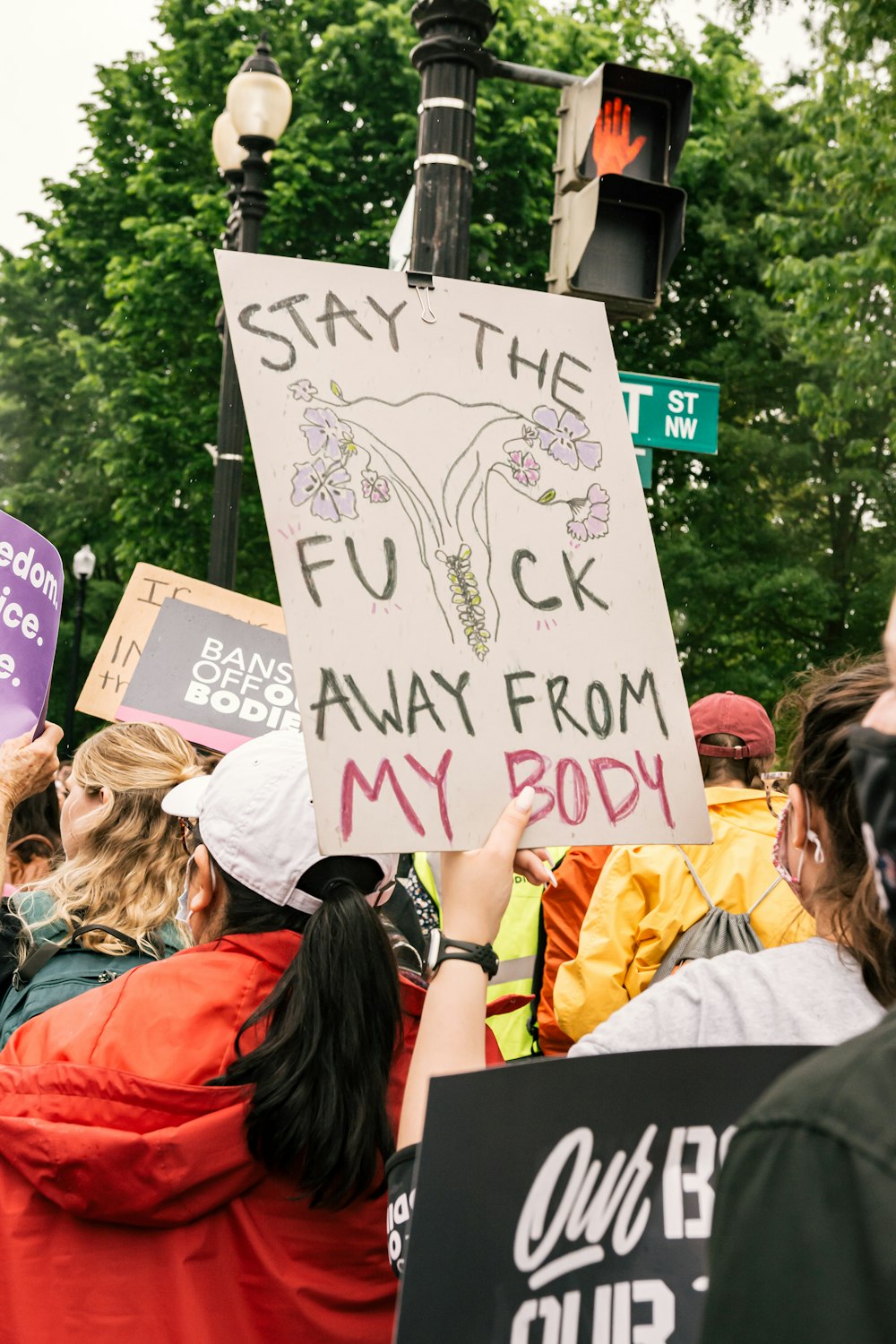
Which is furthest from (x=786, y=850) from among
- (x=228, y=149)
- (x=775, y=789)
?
(x=228, y=149)

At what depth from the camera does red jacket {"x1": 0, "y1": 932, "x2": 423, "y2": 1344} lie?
196 cm

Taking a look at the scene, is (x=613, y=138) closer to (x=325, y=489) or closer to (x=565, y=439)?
(x=565, y=439)

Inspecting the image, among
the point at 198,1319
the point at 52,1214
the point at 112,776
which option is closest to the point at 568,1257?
the point at 198,1319

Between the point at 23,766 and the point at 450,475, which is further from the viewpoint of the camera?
the point at 23,766

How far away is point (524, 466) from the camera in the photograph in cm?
215

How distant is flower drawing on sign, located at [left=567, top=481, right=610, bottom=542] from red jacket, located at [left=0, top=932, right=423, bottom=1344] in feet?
2.93

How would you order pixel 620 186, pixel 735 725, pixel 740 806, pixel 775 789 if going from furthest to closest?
pixel 620 186 → pixel 775 789 → pixel 735 725 → pixel 740 806

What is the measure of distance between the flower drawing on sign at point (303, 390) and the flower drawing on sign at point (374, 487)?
141 millimetres

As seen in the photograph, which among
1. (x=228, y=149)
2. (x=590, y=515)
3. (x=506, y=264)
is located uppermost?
(x=506, y=264)

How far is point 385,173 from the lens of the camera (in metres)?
17.6

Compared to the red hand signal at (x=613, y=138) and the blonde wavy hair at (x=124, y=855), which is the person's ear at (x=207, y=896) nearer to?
the blonde wavy hair at (x=124, y=855)

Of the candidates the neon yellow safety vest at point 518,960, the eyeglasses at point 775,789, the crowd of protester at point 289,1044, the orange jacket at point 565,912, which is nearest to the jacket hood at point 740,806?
the eyeglasses at point 775,789

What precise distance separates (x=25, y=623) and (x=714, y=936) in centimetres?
194

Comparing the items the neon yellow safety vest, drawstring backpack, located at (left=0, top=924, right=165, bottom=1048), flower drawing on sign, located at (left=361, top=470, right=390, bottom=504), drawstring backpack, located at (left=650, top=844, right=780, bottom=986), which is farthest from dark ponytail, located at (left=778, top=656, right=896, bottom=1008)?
the neon yellow safety vest
